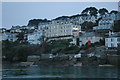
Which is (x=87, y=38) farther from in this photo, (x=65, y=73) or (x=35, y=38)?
(x=65, y=73)

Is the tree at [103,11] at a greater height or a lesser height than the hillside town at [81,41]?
greater

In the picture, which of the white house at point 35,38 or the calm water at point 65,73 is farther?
the white house at point 35,38

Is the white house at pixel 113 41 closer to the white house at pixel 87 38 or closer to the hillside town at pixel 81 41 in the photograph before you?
the hillside town at pixel 81 41

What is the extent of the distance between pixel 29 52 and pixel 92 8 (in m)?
35.6

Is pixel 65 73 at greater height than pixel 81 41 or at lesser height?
lesser

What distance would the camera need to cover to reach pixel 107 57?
3478 cm

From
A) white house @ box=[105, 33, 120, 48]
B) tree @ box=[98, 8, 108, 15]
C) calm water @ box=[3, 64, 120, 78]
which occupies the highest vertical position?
tree @ box=[98, 8, 108, 15]

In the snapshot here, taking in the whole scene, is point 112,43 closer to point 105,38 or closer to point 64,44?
point 105,38

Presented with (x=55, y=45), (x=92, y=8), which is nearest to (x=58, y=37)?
(x=55, y=45)

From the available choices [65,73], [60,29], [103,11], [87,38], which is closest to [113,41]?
[87,38]

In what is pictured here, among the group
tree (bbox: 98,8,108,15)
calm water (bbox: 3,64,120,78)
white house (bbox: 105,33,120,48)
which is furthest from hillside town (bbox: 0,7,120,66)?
tree (bbox: 98,8,108,15)

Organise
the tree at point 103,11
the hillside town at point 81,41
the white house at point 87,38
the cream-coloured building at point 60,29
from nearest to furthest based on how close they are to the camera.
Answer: the hillside town at point 81,41
the white house at point 87,38
the cream-coloured building at point 60,29
the tree at point 103,11

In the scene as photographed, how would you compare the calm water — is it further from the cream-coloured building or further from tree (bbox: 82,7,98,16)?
tree (bbox: 82,7,98,16)

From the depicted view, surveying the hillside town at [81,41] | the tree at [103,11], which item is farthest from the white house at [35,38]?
the tree at [103,11]
